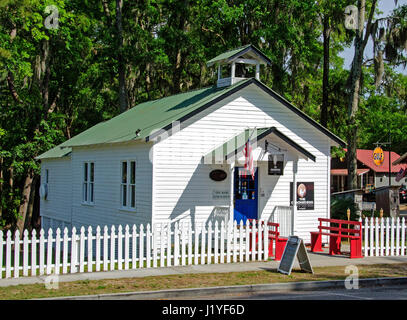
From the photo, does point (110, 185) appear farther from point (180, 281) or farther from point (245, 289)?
point (245, 289)

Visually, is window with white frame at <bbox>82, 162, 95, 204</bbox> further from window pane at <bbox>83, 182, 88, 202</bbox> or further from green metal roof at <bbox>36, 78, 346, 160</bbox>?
green metal roof at <bbox>36, 78, 346, 160</bbox>

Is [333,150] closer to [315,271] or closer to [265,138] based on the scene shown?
Answer: [265,138]

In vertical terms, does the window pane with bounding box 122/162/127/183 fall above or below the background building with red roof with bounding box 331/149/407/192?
below

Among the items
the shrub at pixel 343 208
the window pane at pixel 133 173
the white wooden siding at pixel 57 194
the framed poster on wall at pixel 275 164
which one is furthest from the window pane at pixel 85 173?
the shrub at pixel 343 208

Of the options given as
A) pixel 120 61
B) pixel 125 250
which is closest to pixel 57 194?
pixel 120 61

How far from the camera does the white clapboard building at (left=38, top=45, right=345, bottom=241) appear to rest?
18.3 meters

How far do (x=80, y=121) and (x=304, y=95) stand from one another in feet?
49.9

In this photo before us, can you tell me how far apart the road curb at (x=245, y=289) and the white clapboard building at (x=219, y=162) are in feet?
17.8

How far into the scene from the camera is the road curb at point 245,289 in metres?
11.3

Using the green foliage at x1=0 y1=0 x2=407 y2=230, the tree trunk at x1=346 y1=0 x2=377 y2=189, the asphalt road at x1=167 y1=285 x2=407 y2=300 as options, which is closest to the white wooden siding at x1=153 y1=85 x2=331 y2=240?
the asphalt road at x1=167 y1=285 x2=407 y2=300

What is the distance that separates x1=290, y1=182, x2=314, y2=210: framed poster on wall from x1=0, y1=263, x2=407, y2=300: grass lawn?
5435 mm

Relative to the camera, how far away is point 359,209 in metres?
25.5

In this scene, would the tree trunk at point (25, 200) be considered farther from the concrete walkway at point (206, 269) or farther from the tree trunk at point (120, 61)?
the concrete walkway at point (206, 269)

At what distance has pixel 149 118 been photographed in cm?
2177
